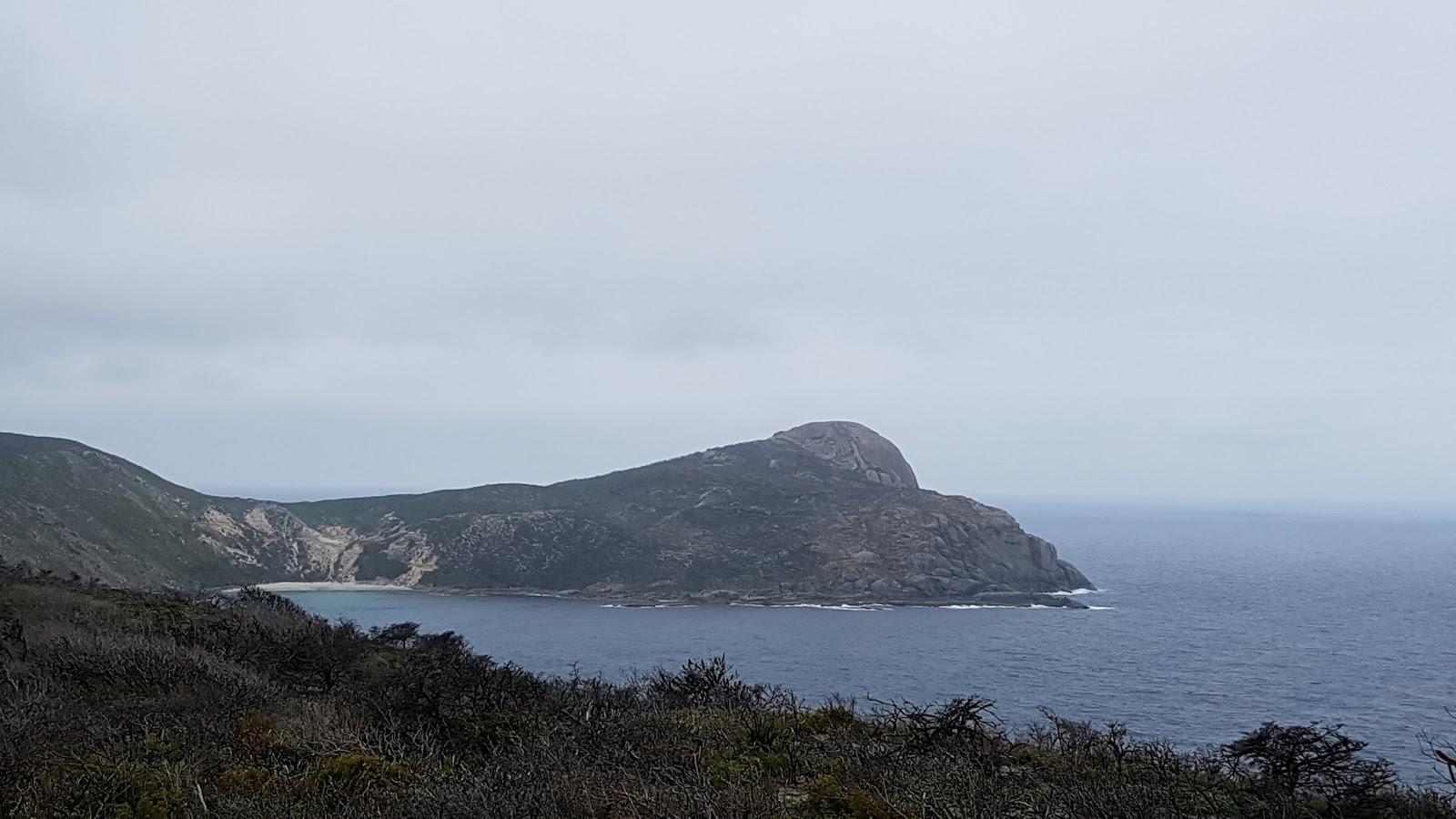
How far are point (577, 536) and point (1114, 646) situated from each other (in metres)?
65.4

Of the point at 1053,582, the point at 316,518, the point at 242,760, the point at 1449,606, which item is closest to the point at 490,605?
the point at 316,518

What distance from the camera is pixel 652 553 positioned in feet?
337

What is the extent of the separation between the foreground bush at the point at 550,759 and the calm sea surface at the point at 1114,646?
1091 inches

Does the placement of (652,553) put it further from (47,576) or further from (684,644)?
(47,576)

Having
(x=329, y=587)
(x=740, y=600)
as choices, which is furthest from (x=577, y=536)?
(x=329, y=587)

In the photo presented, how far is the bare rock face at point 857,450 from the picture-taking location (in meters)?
134

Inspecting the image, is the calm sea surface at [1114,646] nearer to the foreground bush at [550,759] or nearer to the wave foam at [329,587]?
the wave foam at [329,587]

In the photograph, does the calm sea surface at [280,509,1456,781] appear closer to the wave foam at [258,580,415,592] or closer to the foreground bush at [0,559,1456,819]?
the wave foam at [258,580,415,592]

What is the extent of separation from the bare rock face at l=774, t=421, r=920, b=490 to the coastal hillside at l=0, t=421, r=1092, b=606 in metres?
6.34

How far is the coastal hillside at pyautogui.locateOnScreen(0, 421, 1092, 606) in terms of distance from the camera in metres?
80.9

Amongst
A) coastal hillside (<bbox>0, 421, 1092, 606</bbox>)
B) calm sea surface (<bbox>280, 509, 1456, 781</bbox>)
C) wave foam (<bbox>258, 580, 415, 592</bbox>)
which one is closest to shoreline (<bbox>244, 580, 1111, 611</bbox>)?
wave foam (<bbox>258, 580, 415, 592</bbox>)

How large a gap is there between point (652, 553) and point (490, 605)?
2143 cm

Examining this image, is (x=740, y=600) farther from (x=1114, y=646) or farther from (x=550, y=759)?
(x=550, y=759)

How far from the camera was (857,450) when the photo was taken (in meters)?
138
